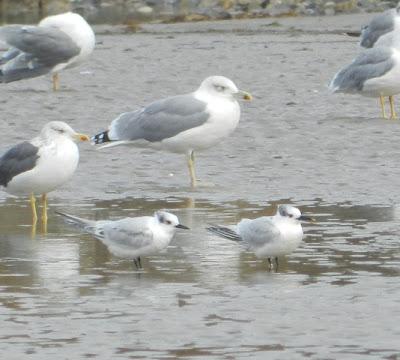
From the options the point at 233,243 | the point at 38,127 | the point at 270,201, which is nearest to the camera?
the point at 233,243

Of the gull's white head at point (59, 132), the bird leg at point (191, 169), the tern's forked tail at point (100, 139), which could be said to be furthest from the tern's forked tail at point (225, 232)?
the tern's forked tail at point (100, 139)

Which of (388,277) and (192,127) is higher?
(192,127)

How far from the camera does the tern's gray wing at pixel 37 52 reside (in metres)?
20.4

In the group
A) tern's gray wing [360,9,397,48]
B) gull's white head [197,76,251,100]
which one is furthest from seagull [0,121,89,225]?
tern's gray wing [360,9,397,48]

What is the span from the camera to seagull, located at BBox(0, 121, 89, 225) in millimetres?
11539

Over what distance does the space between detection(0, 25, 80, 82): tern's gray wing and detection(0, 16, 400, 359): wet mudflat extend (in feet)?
1.08

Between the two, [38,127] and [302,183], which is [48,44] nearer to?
[38,127]

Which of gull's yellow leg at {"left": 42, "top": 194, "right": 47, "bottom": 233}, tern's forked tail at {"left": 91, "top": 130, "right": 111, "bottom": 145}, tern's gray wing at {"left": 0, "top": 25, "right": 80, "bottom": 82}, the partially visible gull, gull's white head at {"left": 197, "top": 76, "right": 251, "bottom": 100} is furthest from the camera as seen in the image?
the partially visible gull

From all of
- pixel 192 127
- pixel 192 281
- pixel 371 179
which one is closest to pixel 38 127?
pixel 192 127

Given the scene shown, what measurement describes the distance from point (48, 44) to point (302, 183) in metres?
7.83

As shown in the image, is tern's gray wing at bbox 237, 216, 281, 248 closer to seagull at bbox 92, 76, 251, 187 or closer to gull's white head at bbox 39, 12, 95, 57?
seagull at bbox 92, 76, 251, 187

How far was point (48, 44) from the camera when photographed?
20469 mm

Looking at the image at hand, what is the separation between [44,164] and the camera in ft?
37.8

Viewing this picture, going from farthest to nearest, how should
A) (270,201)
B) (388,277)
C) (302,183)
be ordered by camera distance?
(302,183) → (270,201) → (388,277)
